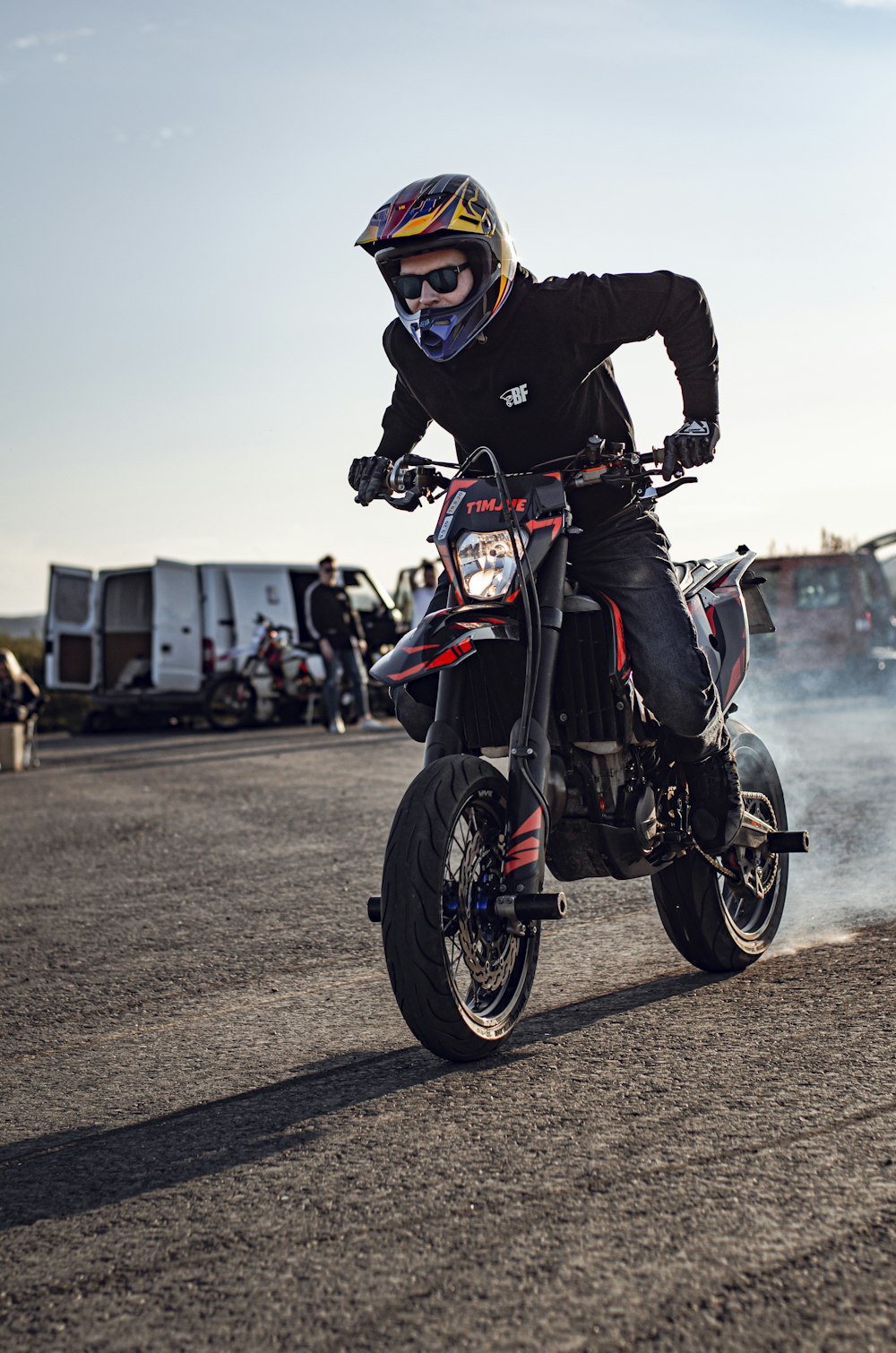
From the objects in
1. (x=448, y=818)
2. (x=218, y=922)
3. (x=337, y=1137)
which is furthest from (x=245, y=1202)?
(x=218, y=922)

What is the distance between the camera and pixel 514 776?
379 cm

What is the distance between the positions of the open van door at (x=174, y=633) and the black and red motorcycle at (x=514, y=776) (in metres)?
18.3

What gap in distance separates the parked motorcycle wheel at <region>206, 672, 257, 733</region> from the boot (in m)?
18.0

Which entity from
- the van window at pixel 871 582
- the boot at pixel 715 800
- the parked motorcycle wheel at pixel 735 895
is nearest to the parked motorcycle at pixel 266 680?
the van window at pixel 871 582

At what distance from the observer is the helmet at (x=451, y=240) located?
3.98 meters

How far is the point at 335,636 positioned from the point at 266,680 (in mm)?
3847

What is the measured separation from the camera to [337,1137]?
3.17m

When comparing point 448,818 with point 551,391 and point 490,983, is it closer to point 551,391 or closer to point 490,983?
point 490,983

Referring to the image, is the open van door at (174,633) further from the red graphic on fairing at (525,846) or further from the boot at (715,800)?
the red graphic on fairing at (525,846)

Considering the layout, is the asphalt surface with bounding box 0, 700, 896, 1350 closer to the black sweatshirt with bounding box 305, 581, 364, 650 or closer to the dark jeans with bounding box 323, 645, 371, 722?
the black sweatshirt with bounding box 305, 581, 364, 650

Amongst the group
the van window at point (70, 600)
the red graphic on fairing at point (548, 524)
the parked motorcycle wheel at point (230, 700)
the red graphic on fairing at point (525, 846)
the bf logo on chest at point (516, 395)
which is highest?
the van window at point (70, 600)

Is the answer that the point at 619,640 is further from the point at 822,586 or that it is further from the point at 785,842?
the point at 822,586

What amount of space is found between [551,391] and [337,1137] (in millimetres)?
2081

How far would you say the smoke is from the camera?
5.41 m
